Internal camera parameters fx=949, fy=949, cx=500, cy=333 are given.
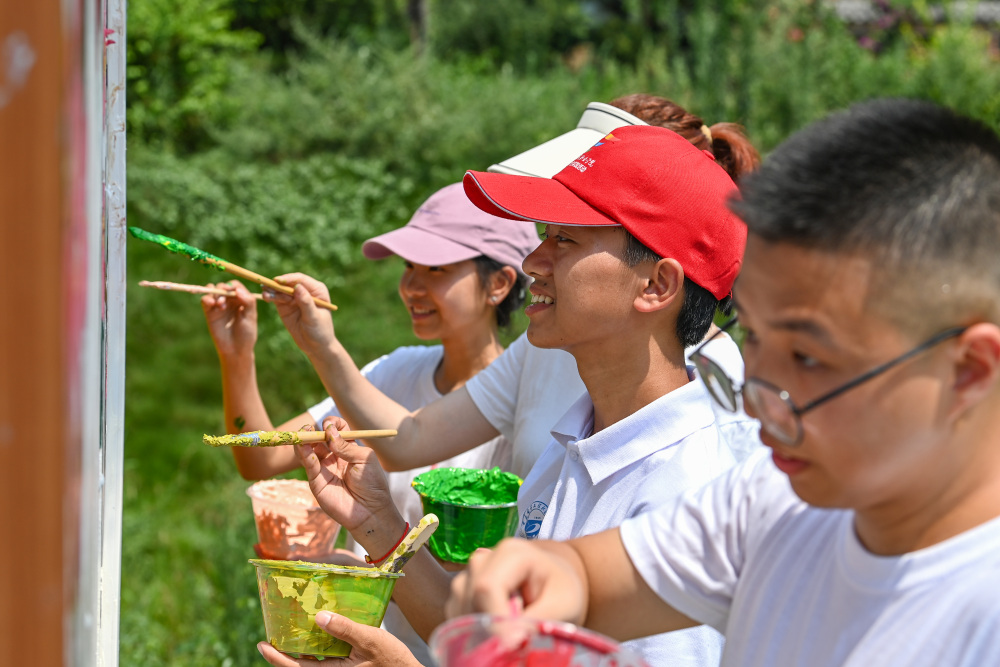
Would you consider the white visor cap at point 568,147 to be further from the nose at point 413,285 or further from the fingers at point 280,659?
the fingers at point 280,659

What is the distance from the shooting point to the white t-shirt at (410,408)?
7.59 feet

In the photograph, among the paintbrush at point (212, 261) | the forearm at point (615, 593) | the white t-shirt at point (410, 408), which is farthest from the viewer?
the white t-shirt at point (410, 408)

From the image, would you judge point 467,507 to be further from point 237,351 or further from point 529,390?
point 237,351

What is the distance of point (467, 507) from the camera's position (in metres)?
1.95

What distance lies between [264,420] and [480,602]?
5.34 feet

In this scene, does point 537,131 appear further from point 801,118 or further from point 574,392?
point 574,392

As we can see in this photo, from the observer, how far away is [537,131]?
6.73 m

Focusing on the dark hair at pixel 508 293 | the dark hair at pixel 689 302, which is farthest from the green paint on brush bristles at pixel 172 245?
the dark hair at pixel 689 302

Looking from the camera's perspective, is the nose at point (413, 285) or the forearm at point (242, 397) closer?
the forearm at point (242, 397)

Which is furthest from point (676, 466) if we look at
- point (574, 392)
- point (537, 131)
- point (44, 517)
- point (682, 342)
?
point (537, 131)

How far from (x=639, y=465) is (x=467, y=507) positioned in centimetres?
48

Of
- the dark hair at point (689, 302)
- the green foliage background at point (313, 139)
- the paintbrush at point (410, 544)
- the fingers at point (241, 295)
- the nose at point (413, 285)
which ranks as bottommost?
the green foliage background at point (313, 139)

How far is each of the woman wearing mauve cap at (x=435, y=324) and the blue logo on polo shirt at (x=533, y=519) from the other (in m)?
0.63

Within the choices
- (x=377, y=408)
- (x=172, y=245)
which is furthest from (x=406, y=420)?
(x=172, y=245)
